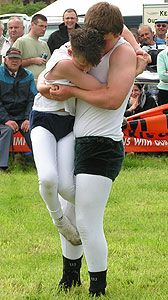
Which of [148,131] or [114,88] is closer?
[114,88]

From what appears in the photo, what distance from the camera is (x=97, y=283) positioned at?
446 centimetres

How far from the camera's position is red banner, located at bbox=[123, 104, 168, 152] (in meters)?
10.5

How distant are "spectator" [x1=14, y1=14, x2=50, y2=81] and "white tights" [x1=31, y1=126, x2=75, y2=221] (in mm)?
6664

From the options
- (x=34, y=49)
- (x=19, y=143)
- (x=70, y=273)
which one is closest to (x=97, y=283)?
(x=70, y=273)

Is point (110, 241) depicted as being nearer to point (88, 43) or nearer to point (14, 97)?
point (88, 43)

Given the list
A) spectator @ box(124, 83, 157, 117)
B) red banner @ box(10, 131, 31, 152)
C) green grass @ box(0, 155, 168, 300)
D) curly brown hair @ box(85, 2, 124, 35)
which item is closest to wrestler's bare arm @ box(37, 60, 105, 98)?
curly brown hair @ box(85, 2, 124, 35)

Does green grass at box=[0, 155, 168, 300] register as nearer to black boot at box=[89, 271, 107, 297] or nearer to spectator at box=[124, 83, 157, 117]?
black boot at box=[89, 271, 107, 297]

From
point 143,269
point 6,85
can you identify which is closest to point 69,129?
point 143,269

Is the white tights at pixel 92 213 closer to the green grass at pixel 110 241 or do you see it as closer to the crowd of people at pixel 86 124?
the crowd of people at pixel 86 124

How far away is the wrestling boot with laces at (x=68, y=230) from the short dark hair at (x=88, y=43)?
1111 millimetres

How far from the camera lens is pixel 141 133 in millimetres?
10523

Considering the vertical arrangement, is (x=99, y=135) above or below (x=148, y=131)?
above

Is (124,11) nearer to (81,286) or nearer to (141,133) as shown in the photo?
(141,133)

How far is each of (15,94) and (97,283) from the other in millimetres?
5864
